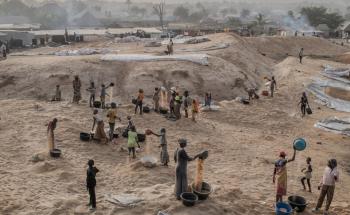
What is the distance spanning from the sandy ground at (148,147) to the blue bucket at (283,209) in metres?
0.59

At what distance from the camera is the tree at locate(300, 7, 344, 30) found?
237 feet

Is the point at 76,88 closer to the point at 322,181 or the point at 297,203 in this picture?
the point at 297,203

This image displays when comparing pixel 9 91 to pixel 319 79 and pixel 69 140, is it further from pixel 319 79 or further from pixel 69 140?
pixel 319 79

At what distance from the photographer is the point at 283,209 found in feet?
33.2

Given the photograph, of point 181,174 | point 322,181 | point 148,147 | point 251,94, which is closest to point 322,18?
point 251,94

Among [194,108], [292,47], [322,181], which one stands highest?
[292,47]

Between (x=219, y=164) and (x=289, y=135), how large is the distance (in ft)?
19.7

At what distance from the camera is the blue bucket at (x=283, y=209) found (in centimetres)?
1006

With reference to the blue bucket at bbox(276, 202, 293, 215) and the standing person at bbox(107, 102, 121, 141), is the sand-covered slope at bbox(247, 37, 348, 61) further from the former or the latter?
the blue bucket at bbox(276, 202, 293, 215)

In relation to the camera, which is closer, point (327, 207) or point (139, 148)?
point (327, 207)

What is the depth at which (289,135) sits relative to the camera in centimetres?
1969

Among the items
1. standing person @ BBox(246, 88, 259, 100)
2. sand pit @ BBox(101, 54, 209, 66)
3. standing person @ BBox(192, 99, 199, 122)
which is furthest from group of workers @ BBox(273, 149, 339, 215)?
sand pit @ BBox(101, 54, 209, 66)

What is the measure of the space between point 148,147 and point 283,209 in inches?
252

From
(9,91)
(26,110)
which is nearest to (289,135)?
(26,110)
